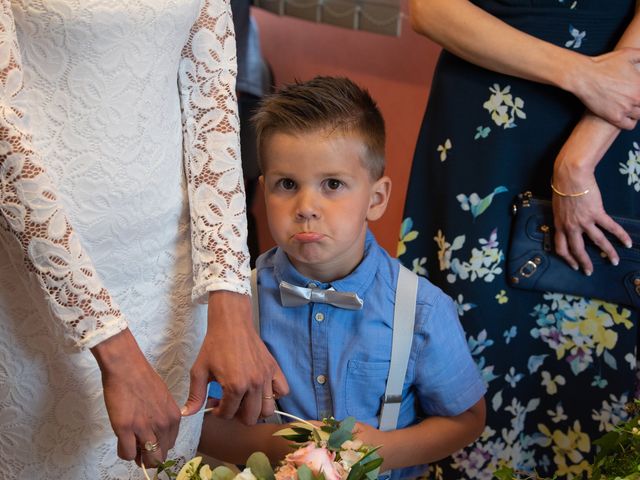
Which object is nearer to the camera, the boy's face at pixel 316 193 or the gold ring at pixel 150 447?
the gold ring at pixel 150 447

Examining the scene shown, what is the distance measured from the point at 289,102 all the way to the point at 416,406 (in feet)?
2.00

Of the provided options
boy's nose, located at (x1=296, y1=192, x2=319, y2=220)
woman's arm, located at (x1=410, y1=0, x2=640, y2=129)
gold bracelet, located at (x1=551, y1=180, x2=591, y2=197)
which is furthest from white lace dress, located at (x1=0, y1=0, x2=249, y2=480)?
gold bracelet, located at (x1=551, y1=180, x2=591, y2=197)

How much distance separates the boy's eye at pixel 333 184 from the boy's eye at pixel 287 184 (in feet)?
0.20

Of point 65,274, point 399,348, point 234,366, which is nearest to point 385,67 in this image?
point 399,348

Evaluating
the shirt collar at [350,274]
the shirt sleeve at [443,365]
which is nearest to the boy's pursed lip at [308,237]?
the shirt collar at [350,274]

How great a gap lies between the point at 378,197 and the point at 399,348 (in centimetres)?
28

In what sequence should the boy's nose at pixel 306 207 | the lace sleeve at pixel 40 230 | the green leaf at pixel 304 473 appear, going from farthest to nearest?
the boy's nose at pixel 306 207 → the lace sleeve at pixel 40 230 → the green leaf at pixel 304 473

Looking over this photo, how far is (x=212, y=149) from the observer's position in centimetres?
134

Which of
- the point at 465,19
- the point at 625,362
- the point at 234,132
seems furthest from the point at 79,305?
the point at 625,362

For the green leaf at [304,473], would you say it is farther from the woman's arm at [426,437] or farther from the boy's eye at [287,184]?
the boy's eye at [287,184]

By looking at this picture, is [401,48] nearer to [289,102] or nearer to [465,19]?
[465,19]

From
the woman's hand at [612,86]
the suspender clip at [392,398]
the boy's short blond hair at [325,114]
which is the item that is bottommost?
the suspender clip at [392,398]

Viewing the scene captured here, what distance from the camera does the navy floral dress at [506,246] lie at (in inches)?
66.4

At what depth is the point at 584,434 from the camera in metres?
1.84
